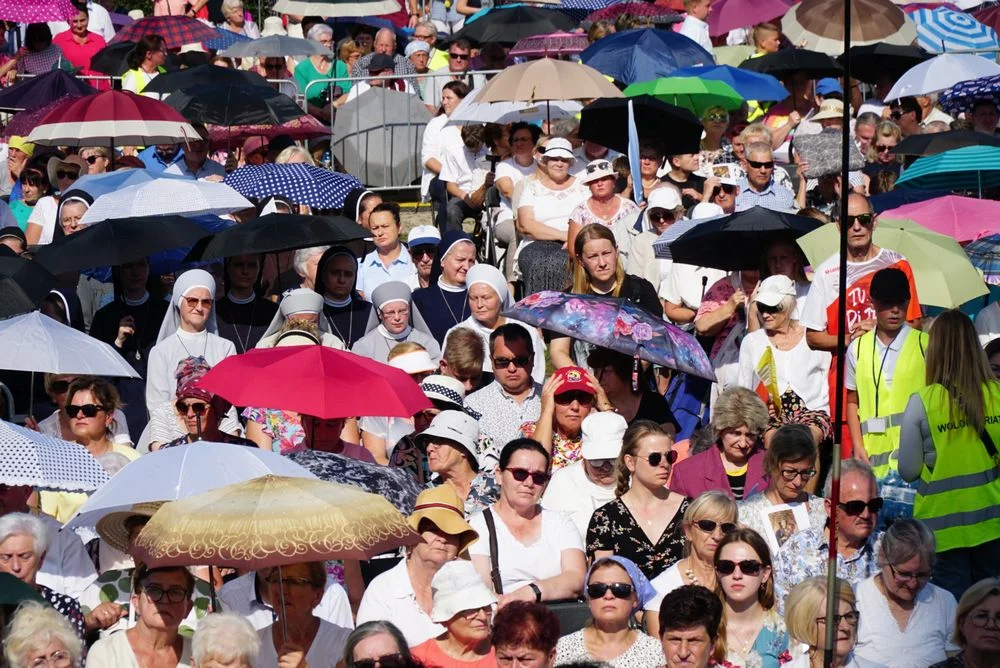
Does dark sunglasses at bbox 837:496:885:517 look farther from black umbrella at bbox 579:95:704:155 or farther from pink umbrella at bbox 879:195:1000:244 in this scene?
black umbrella at bbox 579:95:704:155

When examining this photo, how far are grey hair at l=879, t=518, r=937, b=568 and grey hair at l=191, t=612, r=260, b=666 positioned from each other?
279cm

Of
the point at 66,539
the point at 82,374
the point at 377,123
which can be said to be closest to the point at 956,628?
the point at 66,539

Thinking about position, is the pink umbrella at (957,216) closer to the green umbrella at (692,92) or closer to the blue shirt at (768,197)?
the blue shirt at (768,197)

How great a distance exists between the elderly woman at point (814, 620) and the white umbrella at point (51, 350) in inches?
155

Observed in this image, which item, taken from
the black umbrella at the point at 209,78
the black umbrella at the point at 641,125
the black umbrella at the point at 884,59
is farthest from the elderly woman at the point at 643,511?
the black umbrella at the point at 884,59

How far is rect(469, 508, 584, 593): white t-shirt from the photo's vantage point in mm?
9531

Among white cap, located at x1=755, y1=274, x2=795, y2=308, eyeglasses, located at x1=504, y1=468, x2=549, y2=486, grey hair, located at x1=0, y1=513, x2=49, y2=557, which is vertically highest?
white cap, located at x1=755, y1=274, x2=795, y2=308

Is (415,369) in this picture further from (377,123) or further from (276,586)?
(377,123)

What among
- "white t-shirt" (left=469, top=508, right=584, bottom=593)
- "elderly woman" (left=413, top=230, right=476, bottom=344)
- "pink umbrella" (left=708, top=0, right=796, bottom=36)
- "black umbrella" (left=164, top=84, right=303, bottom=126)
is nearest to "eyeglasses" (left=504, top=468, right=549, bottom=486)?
"white t-shirt" (left=469, top=508, right=584, bottom=593)

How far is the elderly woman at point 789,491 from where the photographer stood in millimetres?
9586

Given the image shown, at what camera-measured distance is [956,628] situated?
8391 mm

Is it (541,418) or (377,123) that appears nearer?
(541,418)

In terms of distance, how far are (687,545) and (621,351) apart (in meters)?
1.96

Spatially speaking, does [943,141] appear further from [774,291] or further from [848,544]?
[848,544]
